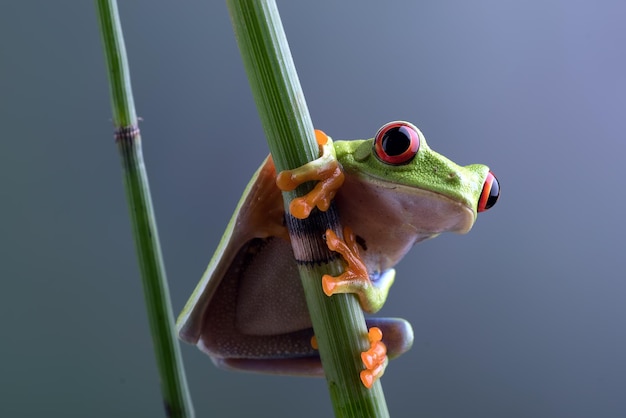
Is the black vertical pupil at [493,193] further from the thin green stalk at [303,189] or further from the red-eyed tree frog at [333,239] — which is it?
the thin green stalk at [303,189]

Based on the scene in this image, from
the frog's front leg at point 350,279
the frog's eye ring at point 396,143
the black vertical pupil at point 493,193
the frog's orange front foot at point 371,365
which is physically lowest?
the frog's orange front foot at point 371,365

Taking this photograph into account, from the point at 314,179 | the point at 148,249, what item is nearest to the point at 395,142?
the point at 314,179

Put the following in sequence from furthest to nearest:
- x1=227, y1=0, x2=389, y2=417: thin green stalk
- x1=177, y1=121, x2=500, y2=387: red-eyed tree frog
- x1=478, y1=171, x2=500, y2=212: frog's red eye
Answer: x1=478, y1=171, x2=500, y2=212: frog's red eye
x1=177, y1=121, x2=500, y2=387: red-eyed tree frog
x1=227, y1=0, x2=389, y2=417: thin green stalk

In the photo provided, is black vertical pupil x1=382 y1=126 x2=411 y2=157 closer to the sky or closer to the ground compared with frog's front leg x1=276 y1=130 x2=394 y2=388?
closer to the sky

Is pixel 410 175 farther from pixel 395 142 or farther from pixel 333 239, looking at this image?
pixel 333 239

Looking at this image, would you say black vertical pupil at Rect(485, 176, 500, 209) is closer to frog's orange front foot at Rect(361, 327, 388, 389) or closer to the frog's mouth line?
the frog's mouth line

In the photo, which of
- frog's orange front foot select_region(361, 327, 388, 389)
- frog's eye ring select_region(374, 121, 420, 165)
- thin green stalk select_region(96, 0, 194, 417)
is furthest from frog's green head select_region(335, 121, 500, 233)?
thin green stalk select_region(96, 0, 194, 417)

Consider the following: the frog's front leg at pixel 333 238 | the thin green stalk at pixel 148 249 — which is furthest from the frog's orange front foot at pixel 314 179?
the thin green stalk at pixel 148 249
